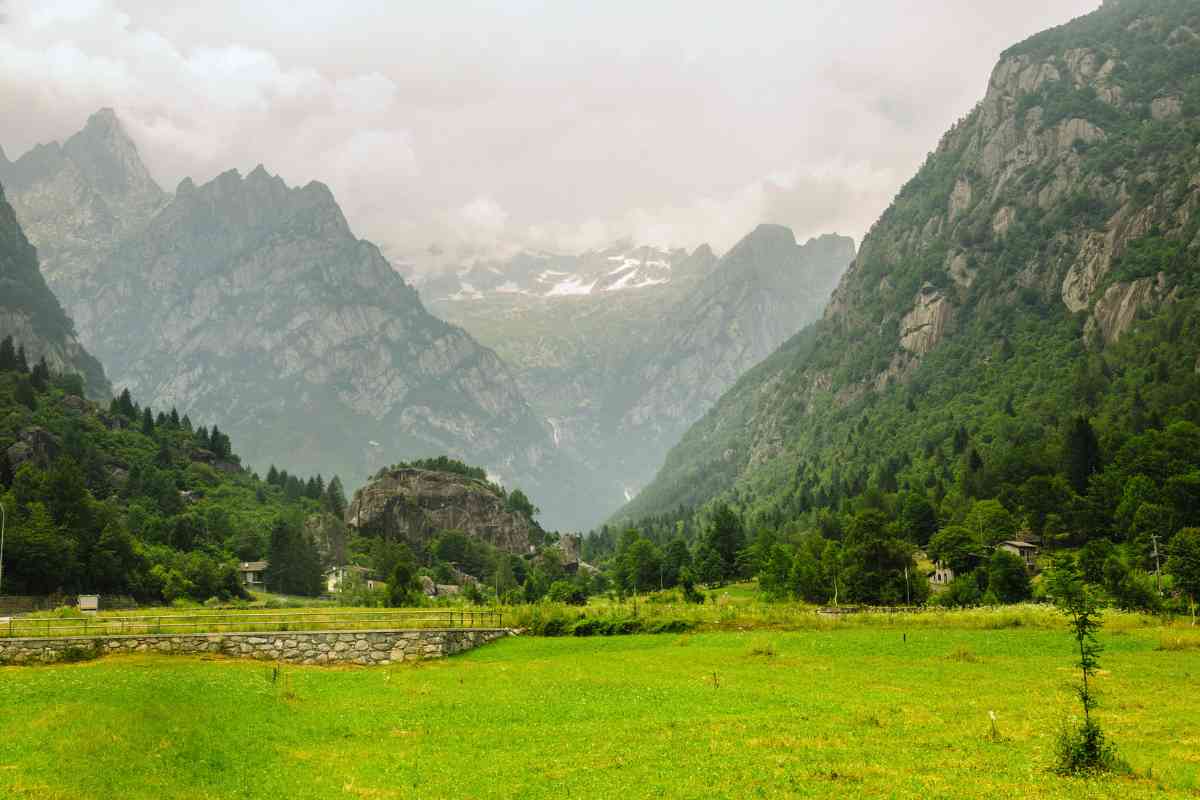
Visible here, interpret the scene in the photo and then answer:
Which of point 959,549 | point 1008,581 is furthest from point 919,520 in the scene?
point 1008,581

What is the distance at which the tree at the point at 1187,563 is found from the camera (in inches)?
3140

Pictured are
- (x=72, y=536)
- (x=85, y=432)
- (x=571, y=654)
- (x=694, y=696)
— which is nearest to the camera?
(x=694, y=696)

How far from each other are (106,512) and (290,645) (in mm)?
81376

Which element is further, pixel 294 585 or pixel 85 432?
pixel 85 432

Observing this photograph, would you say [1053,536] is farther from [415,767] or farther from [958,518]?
[415,767]

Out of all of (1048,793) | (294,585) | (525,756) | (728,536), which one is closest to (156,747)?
(525,756)

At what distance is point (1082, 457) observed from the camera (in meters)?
145

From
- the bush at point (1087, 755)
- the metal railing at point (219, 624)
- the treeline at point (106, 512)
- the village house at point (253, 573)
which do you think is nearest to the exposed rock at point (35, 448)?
the treeline at point (106, 512)

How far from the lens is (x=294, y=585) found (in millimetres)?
158500

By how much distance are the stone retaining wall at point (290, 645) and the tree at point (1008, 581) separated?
65.6 metres

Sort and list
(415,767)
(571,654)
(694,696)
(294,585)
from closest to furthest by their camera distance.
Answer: (415,767) → (694,696) → (571,654) → (294,585)

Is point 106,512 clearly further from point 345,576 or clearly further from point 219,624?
point 219,624

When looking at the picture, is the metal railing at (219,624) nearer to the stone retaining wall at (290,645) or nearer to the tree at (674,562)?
the stone retaining wall at (290,645)

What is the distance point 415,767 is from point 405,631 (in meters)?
33.7
